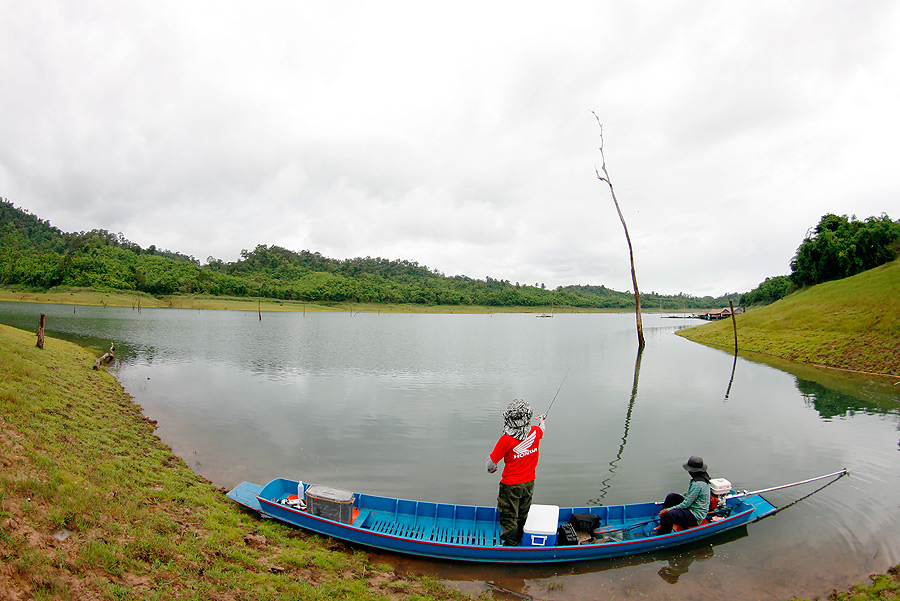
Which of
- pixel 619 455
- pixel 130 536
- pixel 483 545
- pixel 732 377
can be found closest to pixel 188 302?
pixel 732 377

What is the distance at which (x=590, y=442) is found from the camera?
17.4 m

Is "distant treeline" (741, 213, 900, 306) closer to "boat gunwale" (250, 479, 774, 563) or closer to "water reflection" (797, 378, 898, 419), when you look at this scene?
"water reflection" (797, 378, 898, 419)

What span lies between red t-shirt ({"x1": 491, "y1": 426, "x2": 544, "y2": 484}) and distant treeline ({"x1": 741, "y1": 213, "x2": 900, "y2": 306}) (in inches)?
2999

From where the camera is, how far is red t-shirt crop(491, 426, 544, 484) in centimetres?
873

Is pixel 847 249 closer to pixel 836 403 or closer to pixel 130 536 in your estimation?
pixel 836 403

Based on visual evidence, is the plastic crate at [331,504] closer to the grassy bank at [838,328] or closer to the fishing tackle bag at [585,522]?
the fishing tackle bag at [585,522]

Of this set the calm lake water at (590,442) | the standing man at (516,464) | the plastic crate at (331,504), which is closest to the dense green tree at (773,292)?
the calm lake water at (590,442)

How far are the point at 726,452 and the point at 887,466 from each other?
192 inches

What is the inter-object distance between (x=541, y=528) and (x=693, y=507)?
366cm

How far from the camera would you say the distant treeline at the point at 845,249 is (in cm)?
6222

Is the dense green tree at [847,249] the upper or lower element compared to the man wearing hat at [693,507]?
upper

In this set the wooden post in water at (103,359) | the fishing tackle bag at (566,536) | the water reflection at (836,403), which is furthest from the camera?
the wooden post in water at (103,359)

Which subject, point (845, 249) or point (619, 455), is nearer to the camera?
point (619, 455)

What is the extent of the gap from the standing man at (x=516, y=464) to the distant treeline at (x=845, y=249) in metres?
76.2
